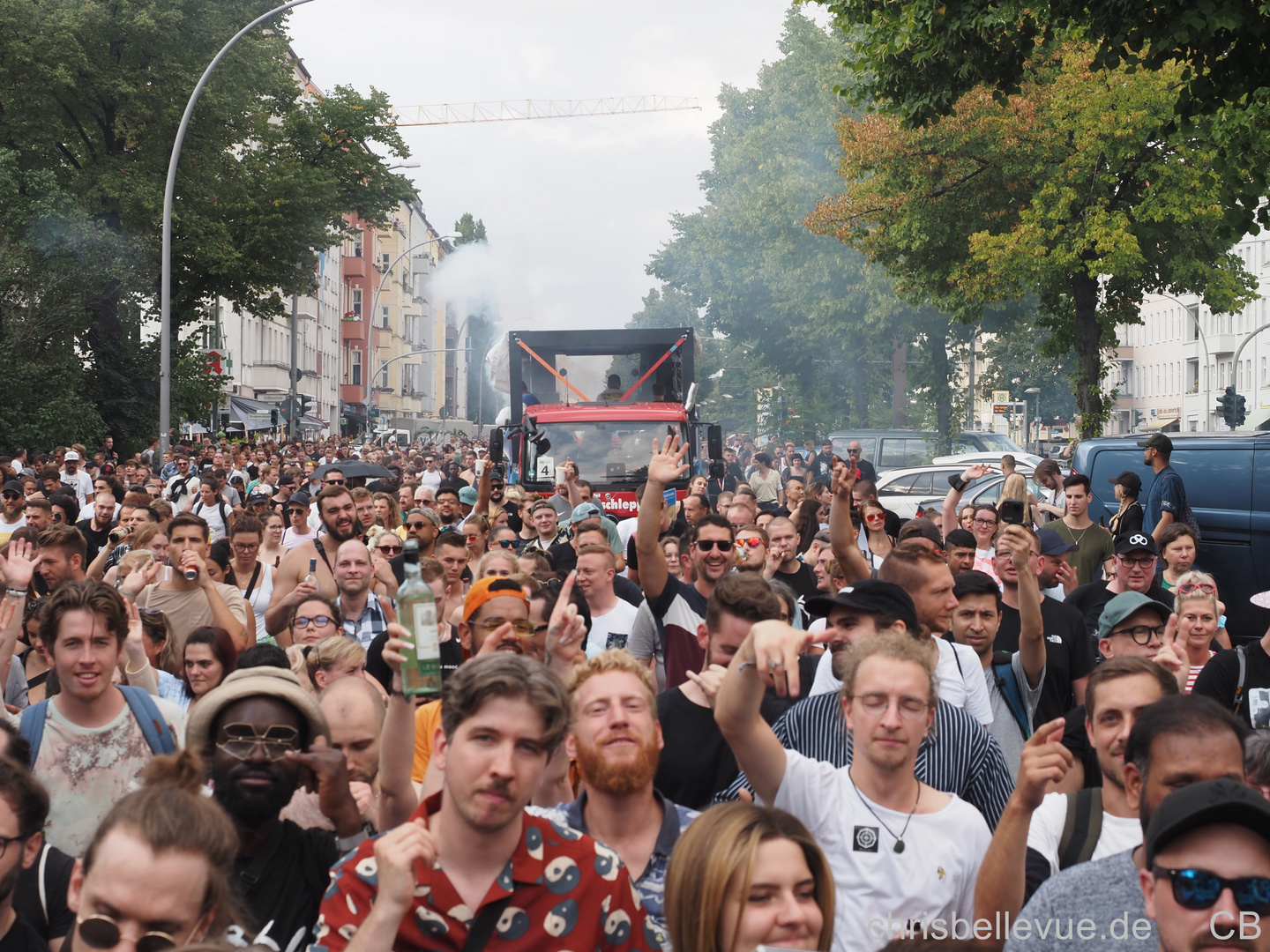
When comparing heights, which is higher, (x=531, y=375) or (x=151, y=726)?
(x=531, y=375)

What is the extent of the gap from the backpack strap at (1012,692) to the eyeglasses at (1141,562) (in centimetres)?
211

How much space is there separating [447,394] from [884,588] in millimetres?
131682

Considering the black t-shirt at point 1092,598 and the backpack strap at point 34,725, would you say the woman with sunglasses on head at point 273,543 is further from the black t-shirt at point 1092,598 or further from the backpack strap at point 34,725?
the black t-shirt at point 1092,598

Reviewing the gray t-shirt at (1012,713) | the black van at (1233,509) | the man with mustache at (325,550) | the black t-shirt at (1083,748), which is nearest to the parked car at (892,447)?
the black van at (1233,509)

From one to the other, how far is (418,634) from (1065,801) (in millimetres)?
1959

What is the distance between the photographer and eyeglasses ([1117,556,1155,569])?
325 inches

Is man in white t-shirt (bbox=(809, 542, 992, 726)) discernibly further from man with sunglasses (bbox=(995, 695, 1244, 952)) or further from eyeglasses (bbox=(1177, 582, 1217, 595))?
eyeglasses (bbox=(1177, 582, 1217, 595))

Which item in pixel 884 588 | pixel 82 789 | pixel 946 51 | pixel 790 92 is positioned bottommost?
pixel 82 789

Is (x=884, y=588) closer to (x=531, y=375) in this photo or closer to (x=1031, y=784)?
(x=1031, y=784)

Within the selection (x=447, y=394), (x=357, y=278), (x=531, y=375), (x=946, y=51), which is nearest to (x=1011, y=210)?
(x=531, y=375)

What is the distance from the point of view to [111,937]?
3.06 m

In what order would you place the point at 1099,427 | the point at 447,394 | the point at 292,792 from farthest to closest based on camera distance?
the point at 447,394 < the point at 1099,427 < the point at 292,792

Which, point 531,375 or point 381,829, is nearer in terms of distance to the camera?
point 381,829

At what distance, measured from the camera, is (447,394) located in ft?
444
